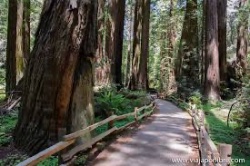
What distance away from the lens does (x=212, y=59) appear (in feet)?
67.2

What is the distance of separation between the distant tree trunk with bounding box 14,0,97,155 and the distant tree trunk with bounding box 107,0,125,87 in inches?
444

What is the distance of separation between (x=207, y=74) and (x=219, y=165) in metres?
15.7

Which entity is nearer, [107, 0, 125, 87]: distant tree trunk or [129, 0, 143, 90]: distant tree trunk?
[107, 0, 125, 87]: distant tree trunk

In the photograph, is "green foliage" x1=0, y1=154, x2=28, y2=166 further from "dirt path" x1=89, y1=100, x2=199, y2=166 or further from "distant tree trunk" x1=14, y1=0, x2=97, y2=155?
"dirt path" x1=89, y1=100, x2=199, y2=166

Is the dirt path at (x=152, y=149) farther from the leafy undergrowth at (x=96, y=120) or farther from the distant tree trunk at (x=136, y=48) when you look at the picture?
the distant tree trunk at (x=136, y=48)

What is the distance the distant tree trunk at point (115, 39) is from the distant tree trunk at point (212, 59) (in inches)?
224

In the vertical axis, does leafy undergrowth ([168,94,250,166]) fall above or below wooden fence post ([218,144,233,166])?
below

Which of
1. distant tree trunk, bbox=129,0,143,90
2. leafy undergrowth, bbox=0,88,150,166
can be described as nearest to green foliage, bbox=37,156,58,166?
leafy undergrowth, bbox=0,88,150,166

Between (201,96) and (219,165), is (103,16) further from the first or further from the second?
(219,165)

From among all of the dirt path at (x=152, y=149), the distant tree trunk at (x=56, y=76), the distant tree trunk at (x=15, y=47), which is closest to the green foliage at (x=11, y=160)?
the distant tree trunk at (x=56, y=76)

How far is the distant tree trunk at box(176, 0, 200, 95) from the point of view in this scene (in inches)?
1064

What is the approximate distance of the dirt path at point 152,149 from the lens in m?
7.78

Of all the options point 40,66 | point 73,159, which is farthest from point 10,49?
point 73,159

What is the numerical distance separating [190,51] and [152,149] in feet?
62.7
